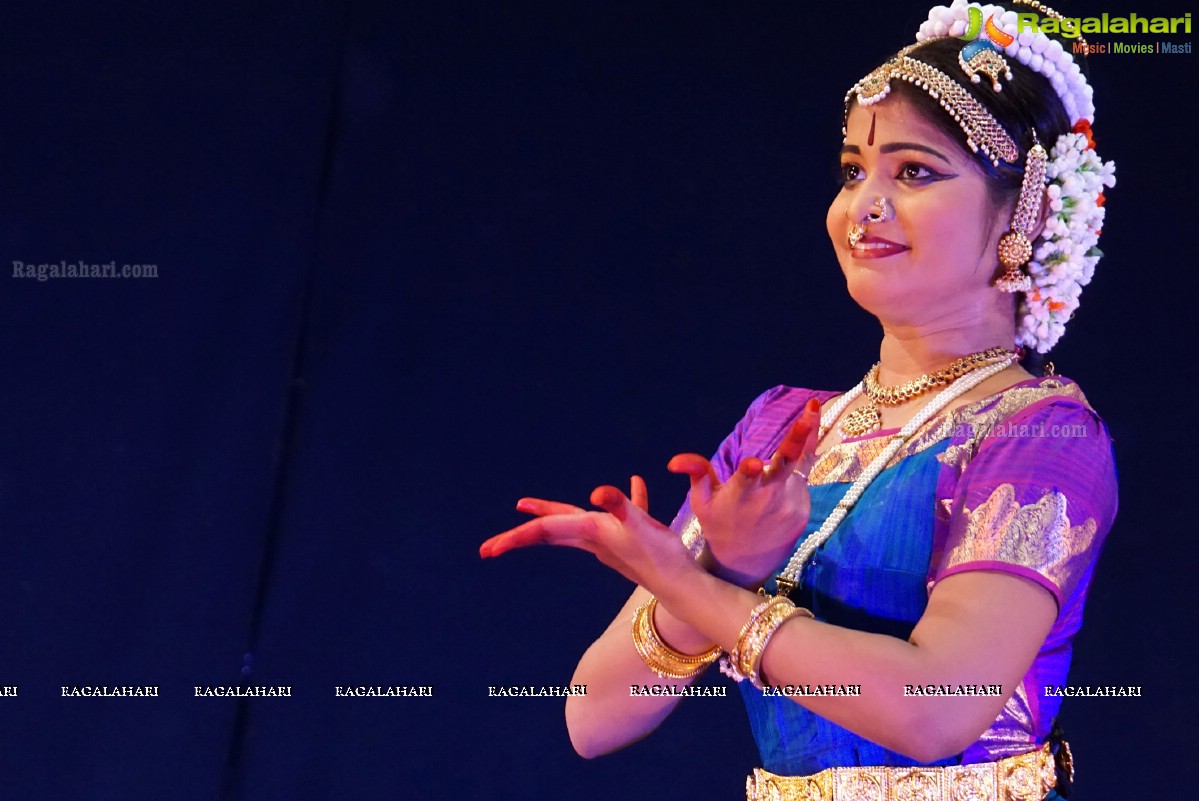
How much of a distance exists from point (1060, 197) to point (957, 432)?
0.99ft

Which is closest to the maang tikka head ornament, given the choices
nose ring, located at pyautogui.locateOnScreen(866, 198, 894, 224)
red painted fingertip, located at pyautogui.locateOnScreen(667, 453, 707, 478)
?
nose ring, located at pyautogui.locateOnScreen(866, 198, 894, 224)

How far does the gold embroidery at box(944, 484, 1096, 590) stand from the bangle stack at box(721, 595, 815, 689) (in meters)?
0.17

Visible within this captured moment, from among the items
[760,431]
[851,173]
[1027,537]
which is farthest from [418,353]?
[1027,537]

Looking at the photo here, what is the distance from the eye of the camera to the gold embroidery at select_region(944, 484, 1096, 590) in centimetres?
→ 122

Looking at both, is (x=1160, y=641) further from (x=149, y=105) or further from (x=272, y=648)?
(x=149, y=105)

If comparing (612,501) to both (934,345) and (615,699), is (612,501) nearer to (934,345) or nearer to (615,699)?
(615,699)

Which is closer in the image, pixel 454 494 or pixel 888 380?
pixel 888 380

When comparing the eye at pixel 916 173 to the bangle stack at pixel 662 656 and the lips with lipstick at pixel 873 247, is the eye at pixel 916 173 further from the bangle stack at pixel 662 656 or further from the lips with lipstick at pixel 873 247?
the bangle stack at pixel 662 656

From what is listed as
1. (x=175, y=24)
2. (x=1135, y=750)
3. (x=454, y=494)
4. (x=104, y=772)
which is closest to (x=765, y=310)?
(x=454, y=494)

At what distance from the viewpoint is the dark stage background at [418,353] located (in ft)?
7.91

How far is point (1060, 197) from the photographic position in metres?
1.50

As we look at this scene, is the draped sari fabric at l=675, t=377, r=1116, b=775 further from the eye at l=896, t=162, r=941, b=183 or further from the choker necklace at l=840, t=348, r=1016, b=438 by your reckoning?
the eye at l=896, t=162, r=941, b=183

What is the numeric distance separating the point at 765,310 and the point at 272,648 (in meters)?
1.08

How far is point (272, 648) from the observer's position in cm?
249
